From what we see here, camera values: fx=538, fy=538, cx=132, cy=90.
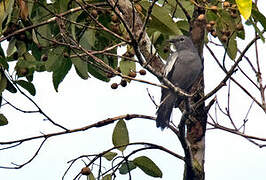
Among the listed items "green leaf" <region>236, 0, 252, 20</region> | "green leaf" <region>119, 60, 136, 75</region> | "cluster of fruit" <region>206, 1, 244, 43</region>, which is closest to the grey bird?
"green leaf" <region>119, 60, 136, 75</region>

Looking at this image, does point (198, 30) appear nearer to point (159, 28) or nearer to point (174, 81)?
point (159, 28)

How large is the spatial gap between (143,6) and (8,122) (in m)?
1.54

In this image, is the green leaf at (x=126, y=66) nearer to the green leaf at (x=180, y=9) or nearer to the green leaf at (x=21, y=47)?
the green leaf at (x=180, y=9)

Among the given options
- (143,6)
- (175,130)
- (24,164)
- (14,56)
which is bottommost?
(24,164)

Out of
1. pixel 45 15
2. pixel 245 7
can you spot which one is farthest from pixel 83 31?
pixel 245 7

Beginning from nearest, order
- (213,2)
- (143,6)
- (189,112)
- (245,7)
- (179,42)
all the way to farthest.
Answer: (245,7) → (189,112) → (143,6) → (213,2) → (179,42)

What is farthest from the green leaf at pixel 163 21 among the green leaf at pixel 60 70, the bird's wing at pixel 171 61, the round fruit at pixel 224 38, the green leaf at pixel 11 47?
the green leaf at pixel 11 47

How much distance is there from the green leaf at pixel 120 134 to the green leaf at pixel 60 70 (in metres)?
0.65

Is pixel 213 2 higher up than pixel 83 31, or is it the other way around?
pixel 213 2

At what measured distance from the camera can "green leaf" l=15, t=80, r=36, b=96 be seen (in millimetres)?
4684

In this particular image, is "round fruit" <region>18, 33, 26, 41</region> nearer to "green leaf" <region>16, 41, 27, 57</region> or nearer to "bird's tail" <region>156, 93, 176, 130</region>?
"green leaf" <region>16, 41, 27, 57</region>

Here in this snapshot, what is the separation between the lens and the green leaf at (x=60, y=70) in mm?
4688

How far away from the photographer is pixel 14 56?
4.70 meters

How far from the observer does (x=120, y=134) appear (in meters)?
4.53
